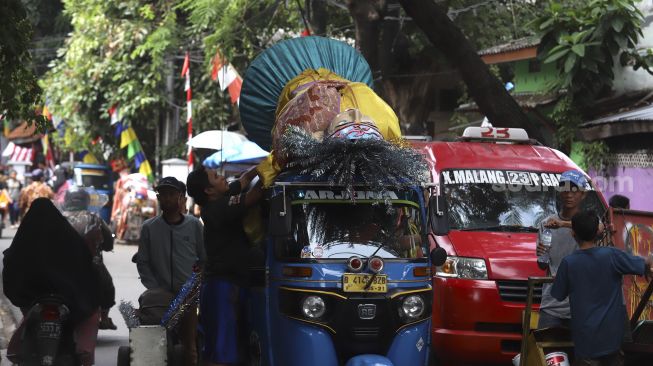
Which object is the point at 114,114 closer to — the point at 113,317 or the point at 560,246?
the point at 113,317

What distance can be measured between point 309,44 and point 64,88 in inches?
852

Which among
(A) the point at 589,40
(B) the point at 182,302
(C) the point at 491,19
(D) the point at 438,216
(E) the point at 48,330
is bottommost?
(E) the point at 48,330

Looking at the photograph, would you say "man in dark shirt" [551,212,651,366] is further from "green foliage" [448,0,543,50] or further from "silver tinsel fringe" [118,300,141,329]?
"green foliage" [448,0,543,50]

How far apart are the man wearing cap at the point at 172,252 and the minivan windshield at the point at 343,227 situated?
157 centimetres

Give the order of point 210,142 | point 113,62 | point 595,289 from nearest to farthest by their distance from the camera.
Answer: point 595,289 < point 210,142 < point 113,62

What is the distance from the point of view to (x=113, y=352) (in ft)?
39.3

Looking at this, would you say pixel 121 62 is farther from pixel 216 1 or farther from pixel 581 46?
pixel 581 46

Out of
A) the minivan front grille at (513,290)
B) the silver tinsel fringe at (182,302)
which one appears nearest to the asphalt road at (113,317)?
the silver tinsel fringe at (182,302)

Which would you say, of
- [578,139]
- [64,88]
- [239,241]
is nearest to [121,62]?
[64,88]

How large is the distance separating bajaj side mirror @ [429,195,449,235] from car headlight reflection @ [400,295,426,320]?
0.51m

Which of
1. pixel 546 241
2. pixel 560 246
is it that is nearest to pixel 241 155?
pixel 546 241

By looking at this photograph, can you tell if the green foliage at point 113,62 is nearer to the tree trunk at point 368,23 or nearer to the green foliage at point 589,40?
the tree trunk at point 368,23

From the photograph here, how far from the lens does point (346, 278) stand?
7477 mm

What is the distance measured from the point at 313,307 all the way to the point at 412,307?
27.4 inches
